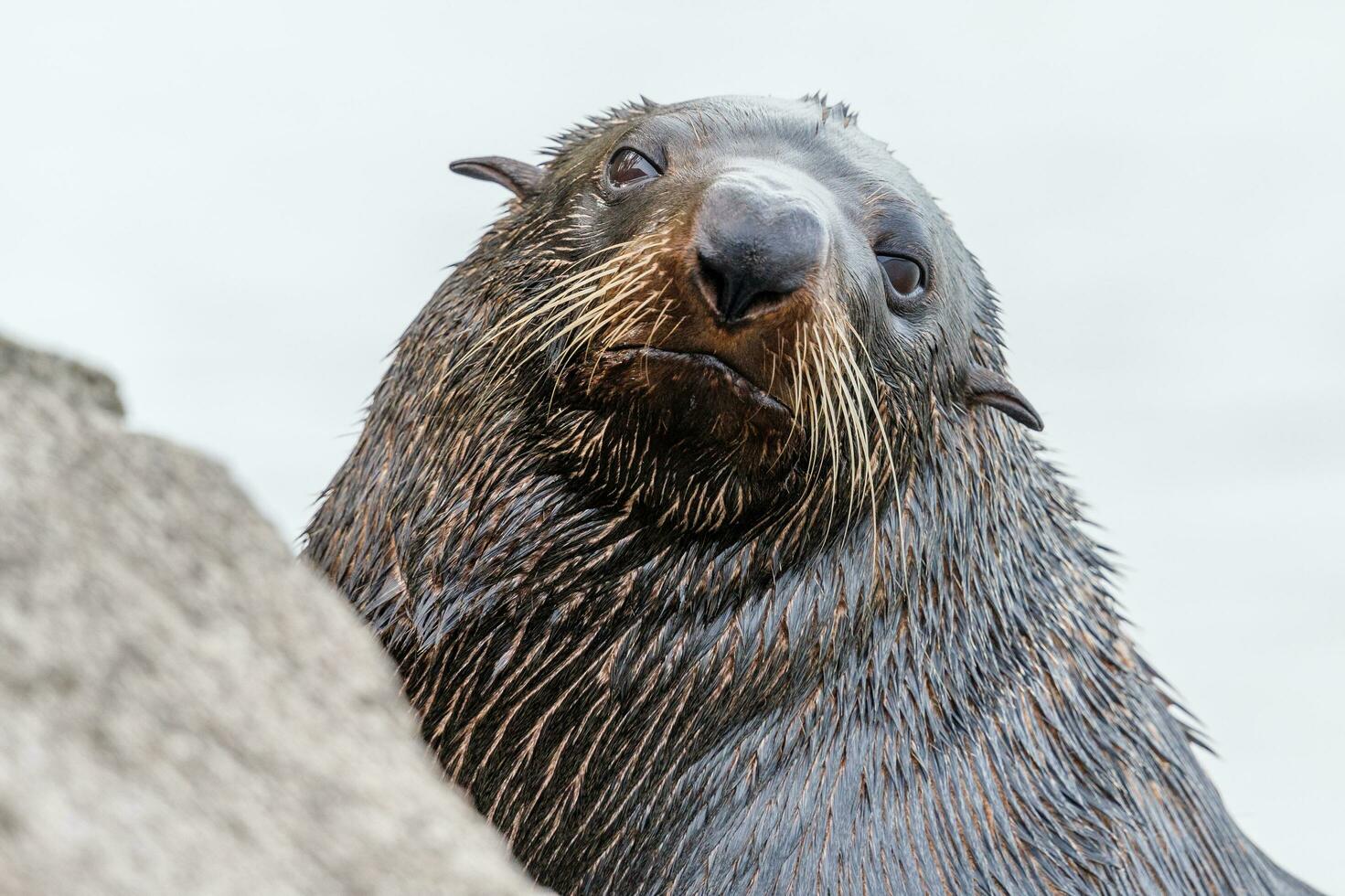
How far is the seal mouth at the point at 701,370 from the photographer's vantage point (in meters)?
3.86

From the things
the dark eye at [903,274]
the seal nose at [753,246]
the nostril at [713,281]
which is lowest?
the nostril at [713,281]

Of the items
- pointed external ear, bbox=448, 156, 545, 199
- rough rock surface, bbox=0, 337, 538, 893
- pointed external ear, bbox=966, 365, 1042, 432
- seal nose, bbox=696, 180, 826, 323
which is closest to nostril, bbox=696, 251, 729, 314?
seal nose, bbox=696, 180, 826, 323

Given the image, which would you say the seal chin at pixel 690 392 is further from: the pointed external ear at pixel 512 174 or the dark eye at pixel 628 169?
the pointed external ear at pixel 512 174

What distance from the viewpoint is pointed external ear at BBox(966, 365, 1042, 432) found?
4809 millimetres

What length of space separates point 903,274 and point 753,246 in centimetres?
110

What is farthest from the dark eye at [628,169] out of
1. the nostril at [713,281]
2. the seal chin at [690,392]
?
the nostril at [713,281]

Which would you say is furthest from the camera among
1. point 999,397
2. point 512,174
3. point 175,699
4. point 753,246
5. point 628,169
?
point 512,174

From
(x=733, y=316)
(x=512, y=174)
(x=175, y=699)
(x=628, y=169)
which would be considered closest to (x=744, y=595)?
(x=733, y=316)

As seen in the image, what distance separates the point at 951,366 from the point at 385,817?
3506 mm

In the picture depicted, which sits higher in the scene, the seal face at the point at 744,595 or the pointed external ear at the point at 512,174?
the pointed external ear at the point at 512,174

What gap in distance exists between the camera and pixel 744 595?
4.60 metres

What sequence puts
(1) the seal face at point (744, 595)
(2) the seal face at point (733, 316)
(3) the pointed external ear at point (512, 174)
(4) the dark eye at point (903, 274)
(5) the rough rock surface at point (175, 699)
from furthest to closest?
(3) the pointed external ear at point (512, 174), (4) the dark eye at point (903, 274), (1) the seal face at point (744, 595), (2) the seal face at point (733, 316), (5) the rough rock surface at point (175, 699)

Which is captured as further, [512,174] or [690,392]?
[512,174]

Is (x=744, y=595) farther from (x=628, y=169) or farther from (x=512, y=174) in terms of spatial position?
(x=512, y=174)
